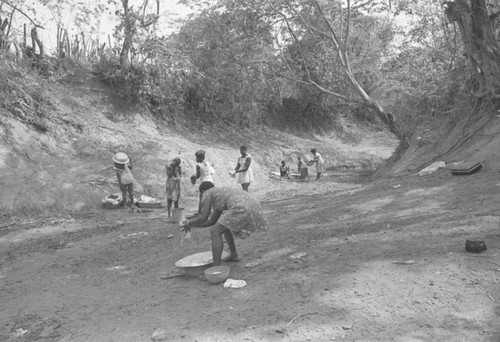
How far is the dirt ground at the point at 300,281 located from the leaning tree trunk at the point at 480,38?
2.83m

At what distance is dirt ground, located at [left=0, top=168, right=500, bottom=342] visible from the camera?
11.7 feet

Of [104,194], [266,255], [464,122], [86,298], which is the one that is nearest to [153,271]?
[86,298]

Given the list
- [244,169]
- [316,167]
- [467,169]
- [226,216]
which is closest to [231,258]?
[226,216]

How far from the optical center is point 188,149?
15.1 metres

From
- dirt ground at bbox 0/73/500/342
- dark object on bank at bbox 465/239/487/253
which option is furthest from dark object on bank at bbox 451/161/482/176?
dark object on bank at bbox 465/239/487/253

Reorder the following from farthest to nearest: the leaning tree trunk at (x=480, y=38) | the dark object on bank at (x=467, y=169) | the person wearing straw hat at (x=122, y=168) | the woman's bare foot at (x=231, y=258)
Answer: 1. the person wearing straw hat at (x=122, y=168)
2. the leaning tree trunk at (x=480, y=38)
3. the dark object on bank at (x=467, y=169)
4. the woman's bare foot at (x=231, y=258)

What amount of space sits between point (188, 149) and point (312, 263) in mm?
10673

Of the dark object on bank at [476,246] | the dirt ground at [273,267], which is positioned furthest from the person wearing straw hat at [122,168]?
the dark object on bank at [476,246]

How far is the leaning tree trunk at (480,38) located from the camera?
8695 millimetres

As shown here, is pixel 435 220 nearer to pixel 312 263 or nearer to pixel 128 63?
Answer: pixel 312 263

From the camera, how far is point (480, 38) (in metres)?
8.85

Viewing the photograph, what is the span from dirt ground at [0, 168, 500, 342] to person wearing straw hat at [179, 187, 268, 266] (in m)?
0.49

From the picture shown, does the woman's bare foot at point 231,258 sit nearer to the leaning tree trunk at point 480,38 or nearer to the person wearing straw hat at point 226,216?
the person wearing straw hat at point 226,216

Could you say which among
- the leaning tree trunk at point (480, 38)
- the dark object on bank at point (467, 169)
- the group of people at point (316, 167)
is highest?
the leaning tree trunk at point (480, 38)
